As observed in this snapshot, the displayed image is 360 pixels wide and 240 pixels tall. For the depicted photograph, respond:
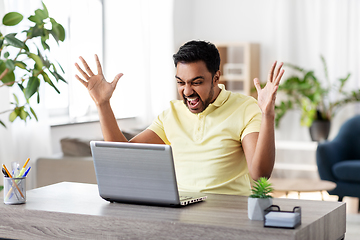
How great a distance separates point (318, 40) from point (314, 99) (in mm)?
845

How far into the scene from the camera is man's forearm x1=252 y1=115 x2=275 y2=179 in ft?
6.06

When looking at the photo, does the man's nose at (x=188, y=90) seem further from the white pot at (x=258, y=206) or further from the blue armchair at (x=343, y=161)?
the blue armchair at (x=343, y=161)

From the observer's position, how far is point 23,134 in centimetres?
374

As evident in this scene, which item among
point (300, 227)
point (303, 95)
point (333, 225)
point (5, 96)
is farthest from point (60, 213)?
point (303, 95)

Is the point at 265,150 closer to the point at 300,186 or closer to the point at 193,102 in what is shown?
the point at 193,102

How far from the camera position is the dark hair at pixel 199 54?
2.09 metres

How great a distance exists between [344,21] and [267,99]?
4.21 metres

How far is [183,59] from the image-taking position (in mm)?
2100

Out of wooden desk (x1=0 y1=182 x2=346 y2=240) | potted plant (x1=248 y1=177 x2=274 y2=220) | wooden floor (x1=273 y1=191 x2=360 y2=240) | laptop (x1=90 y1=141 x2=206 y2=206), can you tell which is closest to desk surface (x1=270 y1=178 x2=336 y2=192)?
wooden floor (x1=273 y1=191 x2=360 y2=240)

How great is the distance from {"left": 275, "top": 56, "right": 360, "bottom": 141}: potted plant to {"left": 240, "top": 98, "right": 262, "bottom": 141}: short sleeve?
3.36 meters

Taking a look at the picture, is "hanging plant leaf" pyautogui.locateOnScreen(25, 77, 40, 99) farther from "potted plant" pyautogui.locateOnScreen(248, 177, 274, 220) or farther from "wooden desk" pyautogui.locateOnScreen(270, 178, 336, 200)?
"wooden desk" pyautogui.locateOnScreen(270, 178, 336, 200)

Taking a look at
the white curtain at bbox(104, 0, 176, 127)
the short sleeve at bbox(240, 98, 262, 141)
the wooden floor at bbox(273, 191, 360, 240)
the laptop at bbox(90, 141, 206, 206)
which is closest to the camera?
the laptop at bbox(90, 141, 206, 206)

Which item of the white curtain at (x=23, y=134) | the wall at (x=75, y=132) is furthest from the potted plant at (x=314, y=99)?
the white curtain at (x=23, y=134)

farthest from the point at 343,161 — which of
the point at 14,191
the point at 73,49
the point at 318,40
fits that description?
the point at 14,191
